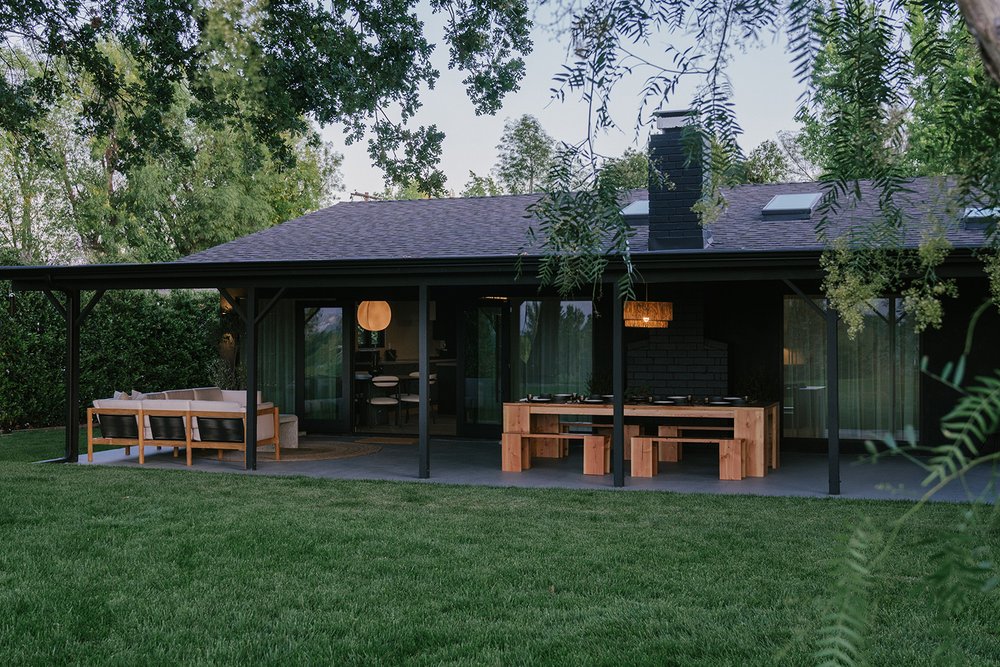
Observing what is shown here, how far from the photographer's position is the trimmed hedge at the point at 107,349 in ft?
46.2

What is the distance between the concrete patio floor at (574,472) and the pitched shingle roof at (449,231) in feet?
7.84

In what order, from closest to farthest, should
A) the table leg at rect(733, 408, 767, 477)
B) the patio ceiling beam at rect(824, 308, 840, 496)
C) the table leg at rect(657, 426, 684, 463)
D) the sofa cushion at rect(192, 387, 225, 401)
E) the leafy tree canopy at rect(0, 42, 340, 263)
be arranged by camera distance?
the patio ceiling beam at rect(824, 308, 840, 496) < the table leg at rect(733, 408, 767, 477) < the table leg at rect(657, 426, 684, 463) < the sofa cushion at rect(192, 387, 225, 401) < the leafy tree canopy at rect(0, 42, 340, 263)

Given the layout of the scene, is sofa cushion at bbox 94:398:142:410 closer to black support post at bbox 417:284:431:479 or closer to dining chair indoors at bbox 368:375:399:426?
black support post at bbox 417:284:431:479

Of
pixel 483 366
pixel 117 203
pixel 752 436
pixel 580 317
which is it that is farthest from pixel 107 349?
pixel 117 203

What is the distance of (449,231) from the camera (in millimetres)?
13523

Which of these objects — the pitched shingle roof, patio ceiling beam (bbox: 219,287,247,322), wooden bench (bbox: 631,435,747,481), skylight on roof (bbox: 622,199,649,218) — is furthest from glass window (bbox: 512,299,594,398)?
patio ceiling beam (bbox: 219,287,247,322)

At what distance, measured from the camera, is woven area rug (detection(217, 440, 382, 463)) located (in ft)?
38.1

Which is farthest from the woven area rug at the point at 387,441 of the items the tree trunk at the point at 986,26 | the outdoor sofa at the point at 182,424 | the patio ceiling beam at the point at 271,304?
the tree trunk at the point at 986,26

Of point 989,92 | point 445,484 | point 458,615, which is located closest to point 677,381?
point 445,484

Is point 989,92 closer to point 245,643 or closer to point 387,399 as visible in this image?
point 245,643

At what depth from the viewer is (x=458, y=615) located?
5.05 metres

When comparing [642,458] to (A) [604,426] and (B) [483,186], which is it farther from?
(B) [483,186]

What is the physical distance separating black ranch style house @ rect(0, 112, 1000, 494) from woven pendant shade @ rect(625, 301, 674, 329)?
Result: 0.42 m

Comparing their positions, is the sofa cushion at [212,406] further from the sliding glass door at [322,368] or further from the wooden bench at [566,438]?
the sliding glass door at [322,368]
